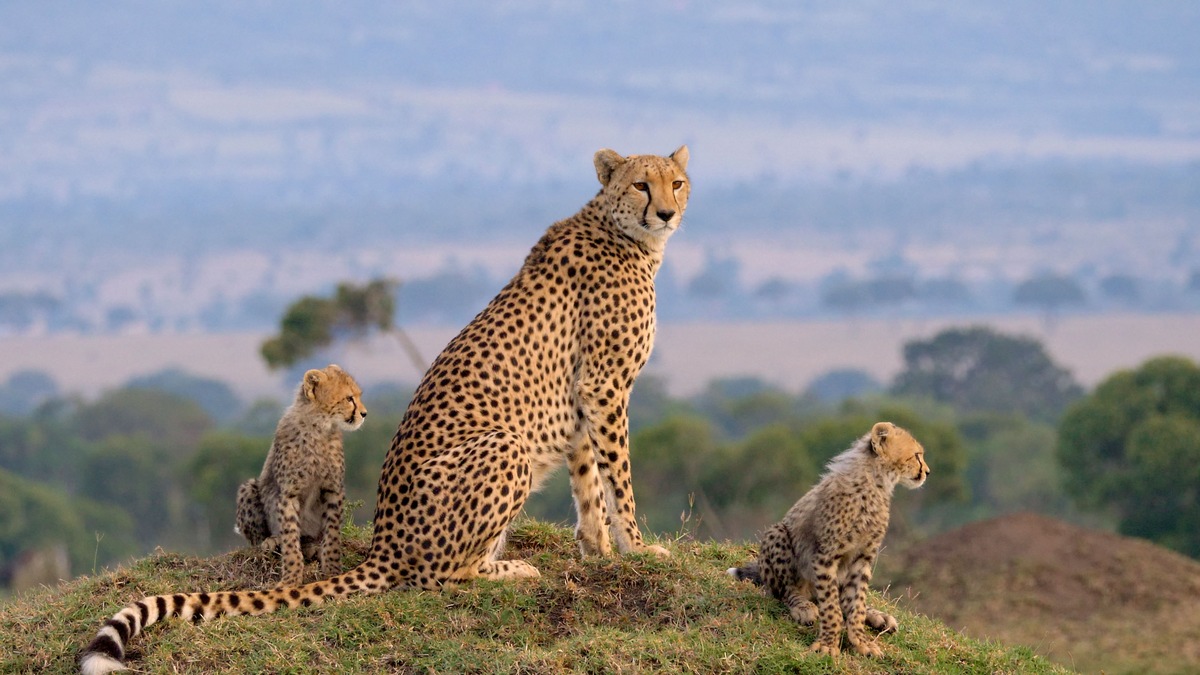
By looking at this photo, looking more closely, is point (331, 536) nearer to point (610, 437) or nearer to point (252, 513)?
point (252, 513)

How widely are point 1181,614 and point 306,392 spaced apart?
9.42m

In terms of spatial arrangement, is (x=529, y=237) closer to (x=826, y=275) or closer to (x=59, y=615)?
(x=826, y=275)

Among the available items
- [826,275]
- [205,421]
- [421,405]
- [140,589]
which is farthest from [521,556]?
[826,275]

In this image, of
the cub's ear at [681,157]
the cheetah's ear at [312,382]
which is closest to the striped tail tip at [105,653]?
the cheetah's ear at [312,382]

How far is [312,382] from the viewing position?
679 centimetres

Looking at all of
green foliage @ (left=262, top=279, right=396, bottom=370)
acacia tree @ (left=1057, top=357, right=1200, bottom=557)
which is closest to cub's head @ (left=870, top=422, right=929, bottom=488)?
acacia tree @ (left=1057, top=357, right=1200, bottom=557)

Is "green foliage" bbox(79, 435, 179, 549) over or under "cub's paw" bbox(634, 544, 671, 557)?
under

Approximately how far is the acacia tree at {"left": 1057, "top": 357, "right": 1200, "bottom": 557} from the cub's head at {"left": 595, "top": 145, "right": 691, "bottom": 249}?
72.3 feet

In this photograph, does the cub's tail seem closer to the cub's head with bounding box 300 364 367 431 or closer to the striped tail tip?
the cub's head with bounding box 300 364 367 431

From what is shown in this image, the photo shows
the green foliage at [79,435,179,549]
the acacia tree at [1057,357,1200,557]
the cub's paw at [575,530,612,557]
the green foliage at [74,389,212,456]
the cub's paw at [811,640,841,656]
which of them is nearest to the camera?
the cub's paw at [811,640,841,656]

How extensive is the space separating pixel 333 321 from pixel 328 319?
0.57 feet

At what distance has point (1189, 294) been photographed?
143625 millimetres

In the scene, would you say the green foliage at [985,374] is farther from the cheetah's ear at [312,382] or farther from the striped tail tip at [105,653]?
the striped tail tip at [105,653]

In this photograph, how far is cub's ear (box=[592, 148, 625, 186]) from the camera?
7149mm
